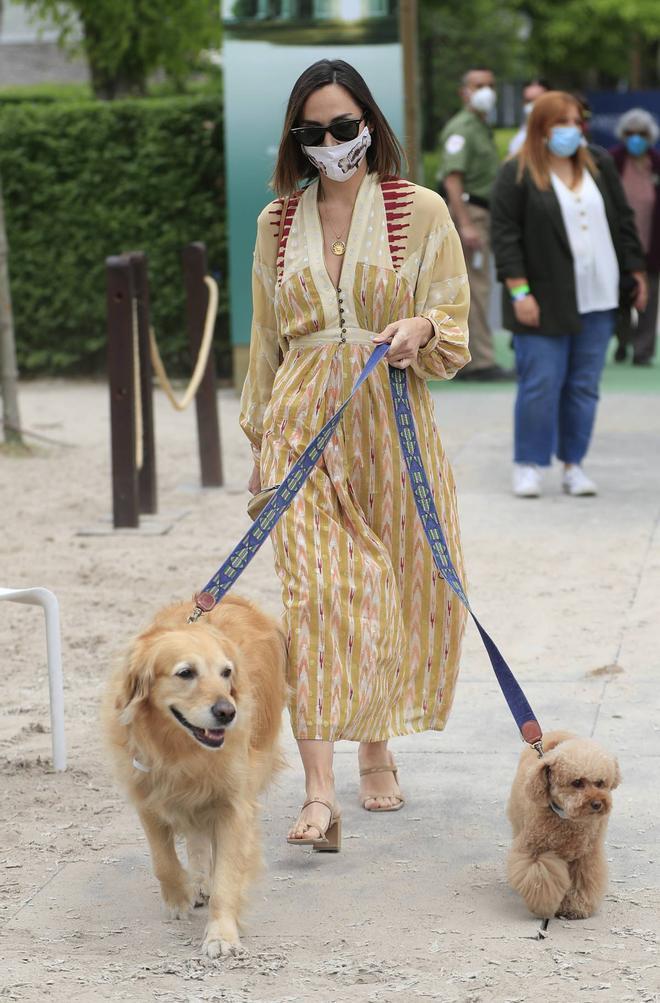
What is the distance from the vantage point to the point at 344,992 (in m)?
3.51

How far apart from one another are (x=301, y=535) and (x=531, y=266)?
4.75 meters

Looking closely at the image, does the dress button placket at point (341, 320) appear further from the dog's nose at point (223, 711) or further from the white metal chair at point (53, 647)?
the white metal chair at point (53, 647)

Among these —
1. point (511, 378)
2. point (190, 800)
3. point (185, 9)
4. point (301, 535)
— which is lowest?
point (511, 378)

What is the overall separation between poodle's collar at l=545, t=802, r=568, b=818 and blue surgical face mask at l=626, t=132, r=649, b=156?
1079 cm

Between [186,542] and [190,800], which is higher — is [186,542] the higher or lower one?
the lower one

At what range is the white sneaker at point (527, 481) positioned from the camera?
29.5 ft

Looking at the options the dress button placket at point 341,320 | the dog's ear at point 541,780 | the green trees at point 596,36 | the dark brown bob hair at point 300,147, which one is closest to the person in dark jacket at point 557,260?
the dark brown bob hair at point 300,147

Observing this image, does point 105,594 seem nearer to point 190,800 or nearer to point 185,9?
point 190,800

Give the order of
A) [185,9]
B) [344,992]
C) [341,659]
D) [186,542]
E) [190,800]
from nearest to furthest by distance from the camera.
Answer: [344,992]
[190,800]
[341,659]
[186,542]
[185,9]

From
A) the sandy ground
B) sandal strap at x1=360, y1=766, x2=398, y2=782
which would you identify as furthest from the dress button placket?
the sandy ground

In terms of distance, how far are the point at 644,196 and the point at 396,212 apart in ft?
32.7

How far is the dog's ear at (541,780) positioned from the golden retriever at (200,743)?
67 centimetres

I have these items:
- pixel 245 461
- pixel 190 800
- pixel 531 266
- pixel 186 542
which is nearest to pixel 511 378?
pixel 245 461

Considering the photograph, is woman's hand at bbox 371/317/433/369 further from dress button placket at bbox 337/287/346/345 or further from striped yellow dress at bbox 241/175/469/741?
dress button placket at bbox 337/287/346/345
